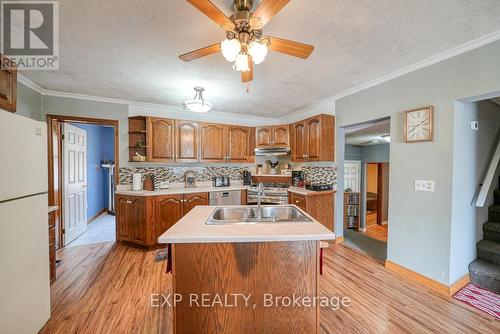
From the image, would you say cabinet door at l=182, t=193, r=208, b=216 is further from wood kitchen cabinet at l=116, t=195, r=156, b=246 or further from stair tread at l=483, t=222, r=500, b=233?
stair tread at l=483, t=222, r=500, b=233

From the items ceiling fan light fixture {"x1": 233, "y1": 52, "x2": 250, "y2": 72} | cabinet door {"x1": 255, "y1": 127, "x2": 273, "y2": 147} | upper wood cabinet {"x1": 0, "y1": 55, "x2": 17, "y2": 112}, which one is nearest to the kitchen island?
ceiling fan light fixture {"x1": 233, "y1": 52, "x2": 250, "y2": 72}

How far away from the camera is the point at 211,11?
112 cm

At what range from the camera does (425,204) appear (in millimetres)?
2125

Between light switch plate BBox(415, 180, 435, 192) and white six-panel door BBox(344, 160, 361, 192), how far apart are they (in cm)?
342

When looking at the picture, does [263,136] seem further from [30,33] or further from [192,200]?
[30,33]

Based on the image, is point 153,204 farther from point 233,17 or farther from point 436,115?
point 436,115

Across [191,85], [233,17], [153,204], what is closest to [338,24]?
[233,17]

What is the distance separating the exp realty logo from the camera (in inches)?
55.1

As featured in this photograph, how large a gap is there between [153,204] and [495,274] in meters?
4.23

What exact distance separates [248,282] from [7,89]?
223cm

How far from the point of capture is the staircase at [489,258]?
79.7 inches

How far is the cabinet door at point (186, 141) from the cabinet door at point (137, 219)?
958mm

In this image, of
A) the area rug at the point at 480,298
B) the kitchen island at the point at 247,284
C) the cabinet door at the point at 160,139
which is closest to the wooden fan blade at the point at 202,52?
the kitchen island at the point at 247,284

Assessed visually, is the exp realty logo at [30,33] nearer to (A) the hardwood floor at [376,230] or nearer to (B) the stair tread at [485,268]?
(B) the stair tread at [485,268]
